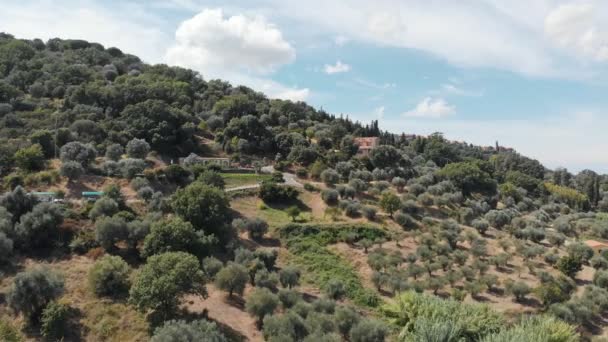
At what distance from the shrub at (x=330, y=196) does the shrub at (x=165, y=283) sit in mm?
25913

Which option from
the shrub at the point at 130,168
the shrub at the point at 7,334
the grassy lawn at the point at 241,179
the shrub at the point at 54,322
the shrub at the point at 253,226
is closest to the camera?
the shrub at the point at 7,334

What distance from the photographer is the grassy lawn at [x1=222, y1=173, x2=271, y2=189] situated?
55.4 m

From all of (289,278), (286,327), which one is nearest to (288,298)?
(289,278)

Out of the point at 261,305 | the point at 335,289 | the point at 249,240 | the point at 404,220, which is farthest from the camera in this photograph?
the point at 404,220

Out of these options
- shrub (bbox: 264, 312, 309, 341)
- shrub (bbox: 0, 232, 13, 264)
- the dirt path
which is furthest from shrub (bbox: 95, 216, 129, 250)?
shrub (bbox: 264, 312, 309, 341)

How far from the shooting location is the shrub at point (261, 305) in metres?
27.8

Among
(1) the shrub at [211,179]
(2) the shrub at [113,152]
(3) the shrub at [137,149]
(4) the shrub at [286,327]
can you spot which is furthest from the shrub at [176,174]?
(4) the shrub at [286,327]

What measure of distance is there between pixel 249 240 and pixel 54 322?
19.8 m

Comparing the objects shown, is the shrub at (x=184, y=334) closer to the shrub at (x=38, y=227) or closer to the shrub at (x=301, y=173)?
the shrub at (x=38, y=227)

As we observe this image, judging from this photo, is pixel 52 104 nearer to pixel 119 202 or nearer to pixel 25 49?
pixel 25 49

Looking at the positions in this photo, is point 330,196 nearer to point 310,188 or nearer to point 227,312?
point 310,188

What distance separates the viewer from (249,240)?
42125mm

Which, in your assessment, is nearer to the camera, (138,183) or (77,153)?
(138,183)

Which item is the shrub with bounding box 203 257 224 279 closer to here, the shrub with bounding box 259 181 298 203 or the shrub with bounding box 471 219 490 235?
the shrub with bounding box 259 181 298 203
